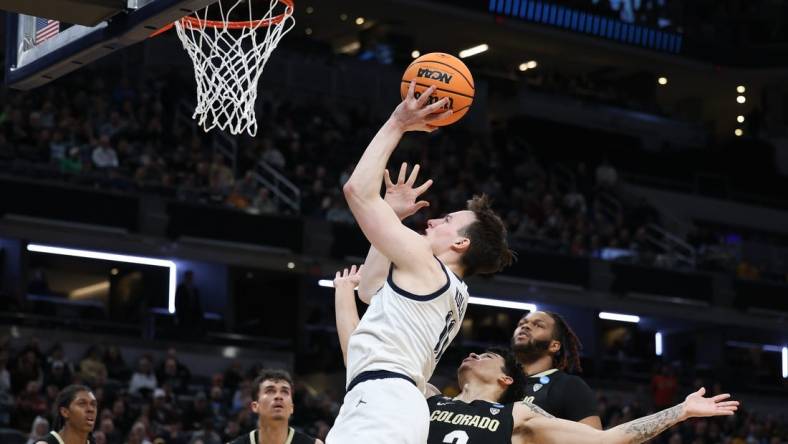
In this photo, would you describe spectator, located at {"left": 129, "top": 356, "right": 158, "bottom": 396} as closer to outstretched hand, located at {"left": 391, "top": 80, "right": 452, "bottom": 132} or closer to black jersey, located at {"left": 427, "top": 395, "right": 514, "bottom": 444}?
black jersey, located at {"left": 427, "top": 395, "right": 514, "bottom": 444}

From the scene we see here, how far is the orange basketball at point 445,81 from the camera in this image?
217 inches

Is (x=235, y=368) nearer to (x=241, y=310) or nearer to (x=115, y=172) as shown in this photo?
(x=115, y=172)

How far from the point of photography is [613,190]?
3061 centimetres

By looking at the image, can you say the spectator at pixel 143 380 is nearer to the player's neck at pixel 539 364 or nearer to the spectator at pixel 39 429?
the spectator at pixel 39 429

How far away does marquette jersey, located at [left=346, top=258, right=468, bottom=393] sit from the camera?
5.00 m

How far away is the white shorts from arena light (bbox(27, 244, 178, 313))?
683 inches

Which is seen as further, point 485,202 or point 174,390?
point 174,390

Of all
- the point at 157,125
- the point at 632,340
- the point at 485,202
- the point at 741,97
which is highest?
the point at 741,97

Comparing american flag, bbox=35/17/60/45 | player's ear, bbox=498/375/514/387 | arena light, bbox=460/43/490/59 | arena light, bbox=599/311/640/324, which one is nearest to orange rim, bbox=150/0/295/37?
american flag, bbox=35/17/60/45

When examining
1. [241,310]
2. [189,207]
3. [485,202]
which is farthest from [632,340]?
[485,202]

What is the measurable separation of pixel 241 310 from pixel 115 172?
580 cm

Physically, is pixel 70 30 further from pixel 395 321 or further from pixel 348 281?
pixel 395 321

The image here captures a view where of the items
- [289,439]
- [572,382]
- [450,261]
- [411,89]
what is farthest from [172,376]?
[411,89]

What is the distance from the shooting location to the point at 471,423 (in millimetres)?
5809
